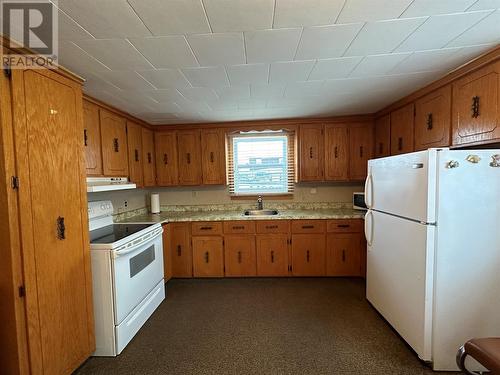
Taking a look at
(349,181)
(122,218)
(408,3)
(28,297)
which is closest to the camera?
(408,3)

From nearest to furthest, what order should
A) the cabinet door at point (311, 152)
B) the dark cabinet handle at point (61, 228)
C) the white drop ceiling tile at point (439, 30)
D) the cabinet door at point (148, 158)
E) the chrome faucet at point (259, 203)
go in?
the white drop ceiling tile at point (439, 30) → the dark cabinet handle at point (61, 228) → the cabinet door at point (148, 158) → the cabinet door at point (311, 152) → the chrome faucet at point (259, 203)

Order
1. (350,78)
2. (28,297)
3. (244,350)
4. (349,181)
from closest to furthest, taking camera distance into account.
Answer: (28,297) < (244,350) < (350,78) < (349,181)

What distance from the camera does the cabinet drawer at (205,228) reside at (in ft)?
11.0

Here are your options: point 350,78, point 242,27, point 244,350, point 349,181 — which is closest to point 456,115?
point 350,78

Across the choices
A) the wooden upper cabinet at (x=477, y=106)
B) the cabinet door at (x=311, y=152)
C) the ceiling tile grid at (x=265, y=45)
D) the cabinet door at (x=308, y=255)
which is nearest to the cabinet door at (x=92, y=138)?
the ceiling tile grid at (x=265, y=45)

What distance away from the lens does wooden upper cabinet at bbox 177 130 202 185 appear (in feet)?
12.2

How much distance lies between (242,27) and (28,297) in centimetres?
200

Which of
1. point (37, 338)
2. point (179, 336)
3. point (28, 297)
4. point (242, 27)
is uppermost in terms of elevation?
point (242, 27)

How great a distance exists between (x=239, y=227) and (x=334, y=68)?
7.28 ft

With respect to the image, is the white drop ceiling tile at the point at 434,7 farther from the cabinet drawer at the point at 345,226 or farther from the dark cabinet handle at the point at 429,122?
the cabinet drawer at the point at 345,226

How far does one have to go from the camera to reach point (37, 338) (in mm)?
1434

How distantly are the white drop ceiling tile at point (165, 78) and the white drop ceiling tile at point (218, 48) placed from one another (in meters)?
0.30

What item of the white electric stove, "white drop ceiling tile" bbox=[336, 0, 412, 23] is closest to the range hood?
the white electric stove

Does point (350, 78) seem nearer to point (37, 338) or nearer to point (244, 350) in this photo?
point (244, 350)
